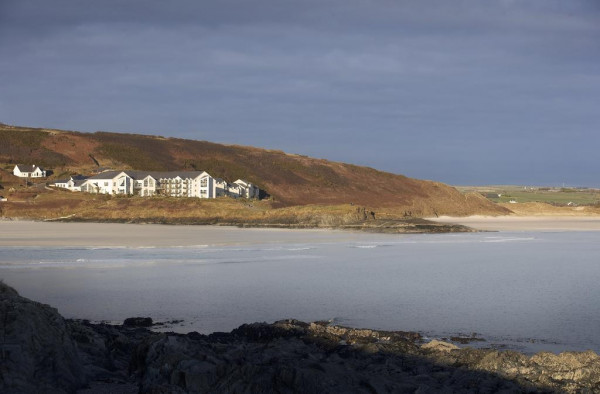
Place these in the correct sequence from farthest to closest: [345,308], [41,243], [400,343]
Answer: [41,243] < [345,308] < [400,343]

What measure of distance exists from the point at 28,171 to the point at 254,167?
30.7 meters

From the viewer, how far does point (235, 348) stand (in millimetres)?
9680

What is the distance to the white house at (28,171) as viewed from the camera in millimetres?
84188

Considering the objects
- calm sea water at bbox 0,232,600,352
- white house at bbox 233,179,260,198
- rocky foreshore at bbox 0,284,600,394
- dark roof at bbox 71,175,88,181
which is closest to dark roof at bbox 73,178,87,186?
dark roof at bbox 71,175,88,181

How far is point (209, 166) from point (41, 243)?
63.0 meters

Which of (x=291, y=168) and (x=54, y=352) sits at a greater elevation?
(x=291, y=168)

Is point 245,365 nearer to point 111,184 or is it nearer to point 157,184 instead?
point 111,184

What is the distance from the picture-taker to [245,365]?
7.50 meters

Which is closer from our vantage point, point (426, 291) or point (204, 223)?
point (426, 291)

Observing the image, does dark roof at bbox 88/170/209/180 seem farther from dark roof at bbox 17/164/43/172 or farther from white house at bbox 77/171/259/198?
dark roof at bbox 17/164/43/172

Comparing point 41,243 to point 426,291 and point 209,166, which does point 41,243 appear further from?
point 209,166

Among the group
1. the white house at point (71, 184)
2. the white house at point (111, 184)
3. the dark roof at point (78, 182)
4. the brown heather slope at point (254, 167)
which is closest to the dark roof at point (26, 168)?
the brown heather slope at point (254, 167)

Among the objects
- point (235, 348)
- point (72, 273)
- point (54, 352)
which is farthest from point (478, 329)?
point (72, 273)

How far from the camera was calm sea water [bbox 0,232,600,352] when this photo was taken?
14766 mm
